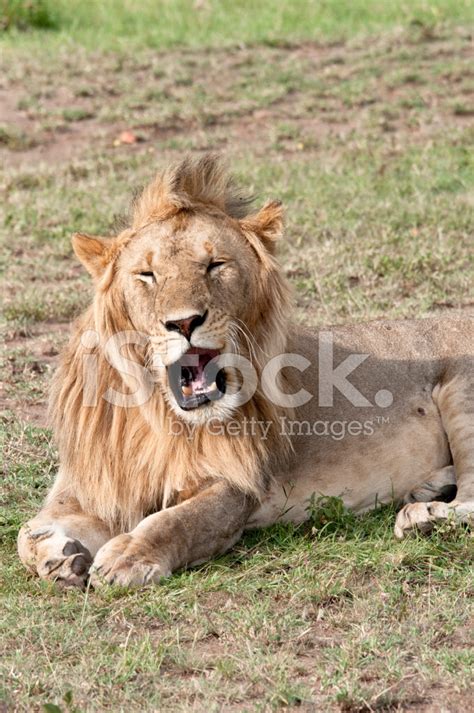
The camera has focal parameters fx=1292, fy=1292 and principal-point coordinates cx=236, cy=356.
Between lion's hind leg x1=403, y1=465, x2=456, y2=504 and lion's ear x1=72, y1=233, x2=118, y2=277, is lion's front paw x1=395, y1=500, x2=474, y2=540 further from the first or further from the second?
lion's ear x1=72, y1=233, x2=118, y2=277

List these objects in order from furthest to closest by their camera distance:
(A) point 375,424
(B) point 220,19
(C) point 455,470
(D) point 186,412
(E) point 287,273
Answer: (B) point 220,19
(E) point 287,273
(A) point 375,424
(C) point 455,470
(D) point 186,412

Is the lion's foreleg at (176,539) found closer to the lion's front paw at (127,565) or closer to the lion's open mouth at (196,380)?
the lion's front paw at (127,565)

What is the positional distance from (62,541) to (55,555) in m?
0.06

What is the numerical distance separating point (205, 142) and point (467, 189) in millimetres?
1916

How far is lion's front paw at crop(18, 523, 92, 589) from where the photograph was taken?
348 centimetres

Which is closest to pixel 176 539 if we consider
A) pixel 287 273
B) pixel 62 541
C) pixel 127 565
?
pixel 127 565

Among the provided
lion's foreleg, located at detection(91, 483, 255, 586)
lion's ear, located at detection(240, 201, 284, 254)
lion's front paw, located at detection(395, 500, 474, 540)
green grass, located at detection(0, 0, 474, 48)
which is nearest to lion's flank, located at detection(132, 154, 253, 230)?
lion's ear, located at detection(240, 201, 284, 254)

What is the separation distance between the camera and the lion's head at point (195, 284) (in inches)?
138

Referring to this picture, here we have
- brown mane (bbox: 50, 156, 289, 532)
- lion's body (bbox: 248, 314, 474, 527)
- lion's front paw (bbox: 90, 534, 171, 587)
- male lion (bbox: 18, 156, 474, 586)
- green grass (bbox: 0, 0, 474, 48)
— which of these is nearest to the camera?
lion's front paw (bbox: 90, 534, 171, 587)

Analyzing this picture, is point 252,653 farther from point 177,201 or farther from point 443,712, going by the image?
point 177,201

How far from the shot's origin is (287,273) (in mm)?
6461

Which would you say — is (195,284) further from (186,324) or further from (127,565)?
(127,565)

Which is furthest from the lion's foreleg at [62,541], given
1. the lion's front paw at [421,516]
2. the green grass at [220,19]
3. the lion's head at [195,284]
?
the green grass at [220,19]

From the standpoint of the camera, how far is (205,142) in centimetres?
867
